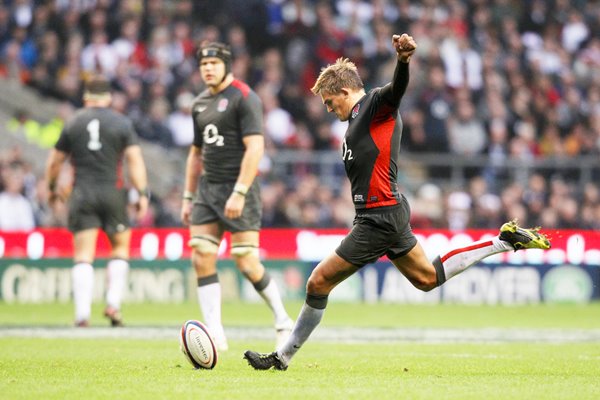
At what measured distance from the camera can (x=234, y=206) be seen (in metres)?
10.5

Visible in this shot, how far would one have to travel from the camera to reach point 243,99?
1100 cm

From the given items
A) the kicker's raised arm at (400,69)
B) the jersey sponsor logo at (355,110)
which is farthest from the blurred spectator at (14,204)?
the kicker's raised arm at (400,69)

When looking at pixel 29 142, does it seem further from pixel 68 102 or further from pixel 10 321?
pixel 10 321

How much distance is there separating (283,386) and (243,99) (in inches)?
143

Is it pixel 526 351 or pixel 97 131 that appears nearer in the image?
pixel 526 351

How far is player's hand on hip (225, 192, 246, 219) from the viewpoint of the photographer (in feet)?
34.4

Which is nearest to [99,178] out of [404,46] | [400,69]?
[400,69]

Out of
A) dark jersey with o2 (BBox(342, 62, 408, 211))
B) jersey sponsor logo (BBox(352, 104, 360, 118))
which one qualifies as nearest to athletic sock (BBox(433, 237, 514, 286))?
dark jersey with o2 (BBox(342, 62, 408, 211))

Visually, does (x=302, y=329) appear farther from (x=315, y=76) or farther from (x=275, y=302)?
(x=315, y=76)

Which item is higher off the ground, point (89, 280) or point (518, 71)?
point (518, 71)

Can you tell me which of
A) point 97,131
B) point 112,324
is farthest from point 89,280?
point 97,131

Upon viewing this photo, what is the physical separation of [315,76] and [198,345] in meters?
15.1

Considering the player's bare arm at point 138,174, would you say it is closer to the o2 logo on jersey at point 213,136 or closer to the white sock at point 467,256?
the o2 logo on jersey at point 213,136

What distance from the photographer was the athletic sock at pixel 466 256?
9336 millimetres
